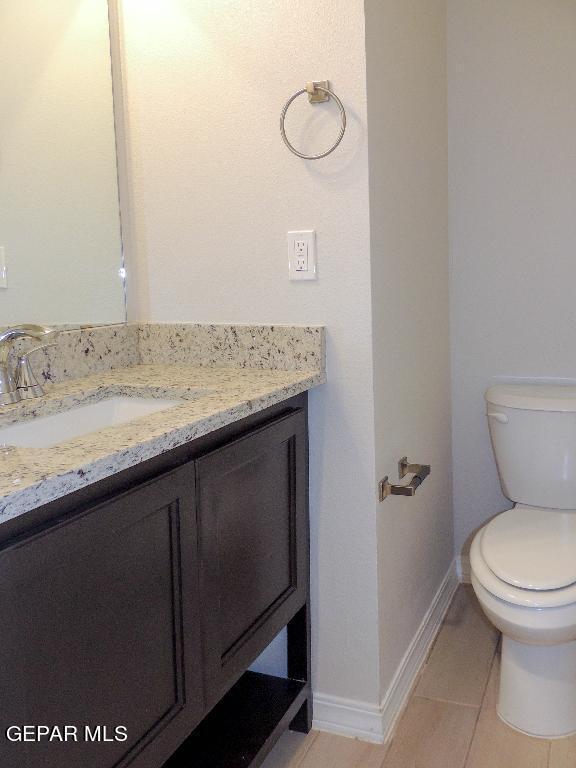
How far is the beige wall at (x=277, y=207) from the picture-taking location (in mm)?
1661

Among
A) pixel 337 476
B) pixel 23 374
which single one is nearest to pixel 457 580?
pixel 337 476

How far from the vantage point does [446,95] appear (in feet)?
7.73

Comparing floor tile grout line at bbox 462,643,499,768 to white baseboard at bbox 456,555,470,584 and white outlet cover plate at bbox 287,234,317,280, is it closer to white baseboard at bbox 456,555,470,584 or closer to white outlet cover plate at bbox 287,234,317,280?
white baseboard at bbox 456,555,470,584

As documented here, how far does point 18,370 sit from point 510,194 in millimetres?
1601

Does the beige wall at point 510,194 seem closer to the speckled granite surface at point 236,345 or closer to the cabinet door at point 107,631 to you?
the speckled granite surface at point 236,345

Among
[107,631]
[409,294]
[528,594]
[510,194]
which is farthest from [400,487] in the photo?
[510,194]

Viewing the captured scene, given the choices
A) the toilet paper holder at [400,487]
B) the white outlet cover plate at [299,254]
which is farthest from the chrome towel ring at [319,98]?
the toilet paper holder at [400,487]

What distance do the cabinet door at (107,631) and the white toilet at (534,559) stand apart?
818mm

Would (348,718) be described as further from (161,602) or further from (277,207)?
(277,207)

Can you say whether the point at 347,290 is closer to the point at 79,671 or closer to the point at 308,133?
the point at 308,133

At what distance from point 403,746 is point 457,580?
0.89 meters

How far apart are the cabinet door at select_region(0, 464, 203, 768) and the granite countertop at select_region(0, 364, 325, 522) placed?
0.07 m

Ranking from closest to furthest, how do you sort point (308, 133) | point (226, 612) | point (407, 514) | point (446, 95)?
point (226, 612), point (308, 133), point (407, 514), point (446, 95)

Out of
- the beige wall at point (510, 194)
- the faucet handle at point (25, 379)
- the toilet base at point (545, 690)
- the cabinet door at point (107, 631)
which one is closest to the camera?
the cabinet door at point (107, 631)
